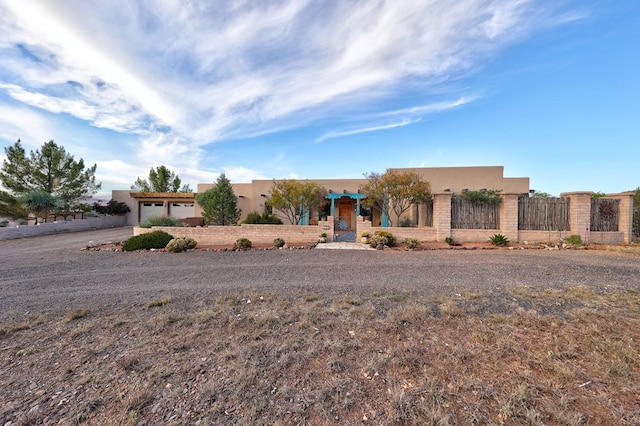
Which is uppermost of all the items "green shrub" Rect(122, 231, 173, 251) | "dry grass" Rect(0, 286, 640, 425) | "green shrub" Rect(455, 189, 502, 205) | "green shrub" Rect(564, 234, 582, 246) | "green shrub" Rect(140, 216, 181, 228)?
"green shrub" Rect(455, 189, 502, 205)

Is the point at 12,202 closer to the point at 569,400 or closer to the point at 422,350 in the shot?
the point at 422,350

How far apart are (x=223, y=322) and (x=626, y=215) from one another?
57.6ft

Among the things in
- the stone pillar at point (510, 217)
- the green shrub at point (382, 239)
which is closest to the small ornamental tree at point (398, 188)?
the green shrub at point (382, 239)

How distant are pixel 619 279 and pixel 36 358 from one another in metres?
11.3

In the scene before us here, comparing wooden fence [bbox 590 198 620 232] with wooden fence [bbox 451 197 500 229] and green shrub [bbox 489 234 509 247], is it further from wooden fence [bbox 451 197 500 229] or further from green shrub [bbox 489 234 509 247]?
green shrub [bbox 489 234 509 247]

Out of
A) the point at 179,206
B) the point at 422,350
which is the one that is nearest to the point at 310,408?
the point at 422,350

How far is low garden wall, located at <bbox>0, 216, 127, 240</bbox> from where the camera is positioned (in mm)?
15336

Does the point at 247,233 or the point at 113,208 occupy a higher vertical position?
the point at 113,208

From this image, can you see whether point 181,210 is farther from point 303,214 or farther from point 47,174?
point 303,214

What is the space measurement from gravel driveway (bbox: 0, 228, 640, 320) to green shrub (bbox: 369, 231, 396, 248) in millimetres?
1273

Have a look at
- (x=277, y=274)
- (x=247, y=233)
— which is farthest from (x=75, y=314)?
(x=247, y=233)

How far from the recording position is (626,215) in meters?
11.4

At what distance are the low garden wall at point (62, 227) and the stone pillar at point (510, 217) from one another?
2815cm

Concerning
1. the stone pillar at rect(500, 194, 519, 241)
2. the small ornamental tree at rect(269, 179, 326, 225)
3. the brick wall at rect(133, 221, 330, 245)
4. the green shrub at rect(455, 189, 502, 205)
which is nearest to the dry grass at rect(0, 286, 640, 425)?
the stone pillar at rect(500, 194, 519, 241)
